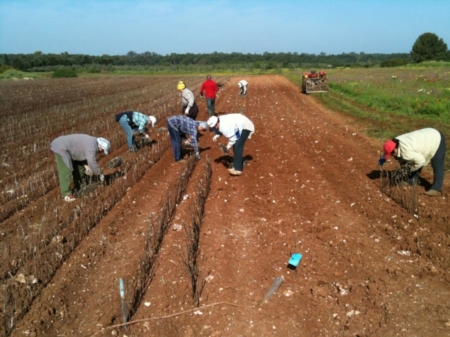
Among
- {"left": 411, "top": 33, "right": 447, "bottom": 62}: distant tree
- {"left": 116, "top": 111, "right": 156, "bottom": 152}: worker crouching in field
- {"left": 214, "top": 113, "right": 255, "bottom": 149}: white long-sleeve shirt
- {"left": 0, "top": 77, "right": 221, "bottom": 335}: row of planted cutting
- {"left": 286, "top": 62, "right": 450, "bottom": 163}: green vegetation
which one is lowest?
{"left": 0, "top": 77, "right": 221, "bottom": 335}: row of planted cutting

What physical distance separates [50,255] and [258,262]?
2.77 metres

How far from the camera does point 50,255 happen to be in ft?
16.7

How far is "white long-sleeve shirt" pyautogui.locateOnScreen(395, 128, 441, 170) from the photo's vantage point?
19.6ft

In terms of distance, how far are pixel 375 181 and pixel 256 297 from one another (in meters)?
4.12

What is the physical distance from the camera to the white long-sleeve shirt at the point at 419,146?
19.6 ft

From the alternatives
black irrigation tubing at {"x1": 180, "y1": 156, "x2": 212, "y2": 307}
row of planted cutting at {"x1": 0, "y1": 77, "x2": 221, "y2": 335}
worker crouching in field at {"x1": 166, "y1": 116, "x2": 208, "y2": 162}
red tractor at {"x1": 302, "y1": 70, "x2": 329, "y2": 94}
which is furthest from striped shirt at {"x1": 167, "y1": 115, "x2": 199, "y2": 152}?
red tractor at {"x1": 302, "y1": 70, "x2": 329, "y2": 94}

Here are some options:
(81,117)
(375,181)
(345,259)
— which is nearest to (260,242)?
(345,259)

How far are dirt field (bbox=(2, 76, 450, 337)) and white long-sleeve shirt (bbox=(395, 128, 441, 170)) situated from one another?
77 cm

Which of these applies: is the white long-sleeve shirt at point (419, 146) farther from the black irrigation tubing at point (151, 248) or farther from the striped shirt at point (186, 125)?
the striped shirt at point (186, 125)

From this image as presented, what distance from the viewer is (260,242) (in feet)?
17.8

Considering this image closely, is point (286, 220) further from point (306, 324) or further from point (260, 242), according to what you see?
point (306, 324)

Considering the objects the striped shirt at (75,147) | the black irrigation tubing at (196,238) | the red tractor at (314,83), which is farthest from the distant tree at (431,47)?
the striped shirt at (75,147)

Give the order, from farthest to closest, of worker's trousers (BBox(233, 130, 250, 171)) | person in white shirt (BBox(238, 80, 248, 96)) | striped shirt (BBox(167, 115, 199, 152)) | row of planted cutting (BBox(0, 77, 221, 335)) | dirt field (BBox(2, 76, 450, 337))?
person in white shirt (BBox(238, 80, 248, 96)), striped shirt (BBox(167, 115, 199, 152)), worker's trousers (BBox(233, 130, 250, 171)), row of planted cutting (BBox(0, 77, 221, 335)), dirt field (BBox(2, 76, 450, 337))

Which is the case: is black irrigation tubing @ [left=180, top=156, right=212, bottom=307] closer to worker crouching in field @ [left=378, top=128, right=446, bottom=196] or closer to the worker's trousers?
the worker's trousers
